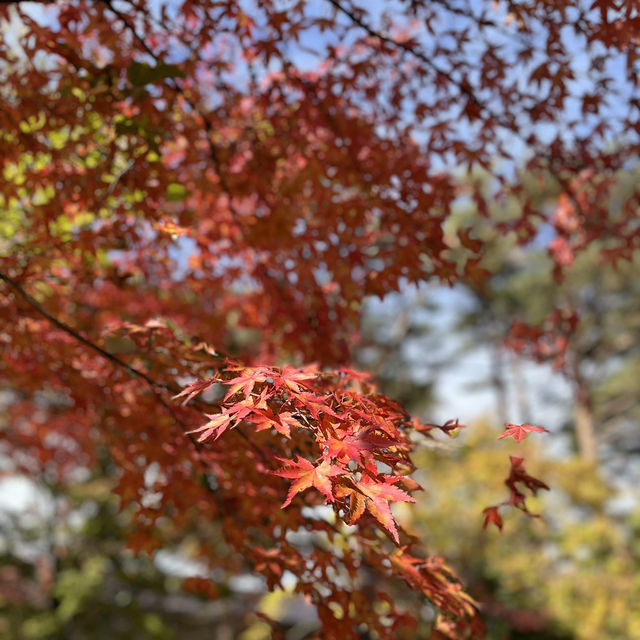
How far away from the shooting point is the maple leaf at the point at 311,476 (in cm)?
131

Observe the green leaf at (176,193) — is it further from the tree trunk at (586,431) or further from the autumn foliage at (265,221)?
the tree trunk at (586,431)

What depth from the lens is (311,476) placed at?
4.48 ft

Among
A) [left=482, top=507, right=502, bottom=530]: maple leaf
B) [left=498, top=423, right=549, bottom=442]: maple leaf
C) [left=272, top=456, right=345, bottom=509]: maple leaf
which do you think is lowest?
[left=272, top=456, right=345, bottom=509]: maple leaf

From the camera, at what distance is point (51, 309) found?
3.31m

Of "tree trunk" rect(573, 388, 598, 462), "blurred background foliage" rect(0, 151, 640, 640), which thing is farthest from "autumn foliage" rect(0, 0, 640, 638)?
"tree trunk" rect(573, 388, 598, 462)

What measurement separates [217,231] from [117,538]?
867cm

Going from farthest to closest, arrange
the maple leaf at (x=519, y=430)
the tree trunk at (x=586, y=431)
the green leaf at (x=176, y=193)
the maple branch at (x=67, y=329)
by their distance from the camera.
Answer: the tree trunk at (x=586, y=431), the green leaf at (x=176, y=193), the maple branch at (x=67, y=329), the maple leaf at (x=519, y=430)

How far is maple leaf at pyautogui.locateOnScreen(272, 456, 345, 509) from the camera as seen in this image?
1312 mm

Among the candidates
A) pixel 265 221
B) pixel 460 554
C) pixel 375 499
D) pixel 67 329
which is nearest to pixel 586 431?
pixel 460 554

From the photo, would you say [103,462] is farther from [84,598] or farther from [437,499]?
[437,499]

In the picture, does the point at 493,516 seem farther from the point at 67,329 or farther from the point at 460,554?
the point at 460,554

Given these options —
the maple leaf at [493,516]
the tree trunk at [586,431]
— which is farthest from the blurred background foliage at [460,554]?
the maple leaf at [493,516]

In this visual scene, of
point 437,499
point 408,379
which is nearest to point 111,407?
point 437,499

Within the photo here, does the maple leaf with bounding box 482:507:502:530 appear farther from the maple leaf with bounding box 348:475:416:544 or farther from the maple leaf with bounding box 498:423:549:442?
the maple leaf with bounding box 348:475:416:544
